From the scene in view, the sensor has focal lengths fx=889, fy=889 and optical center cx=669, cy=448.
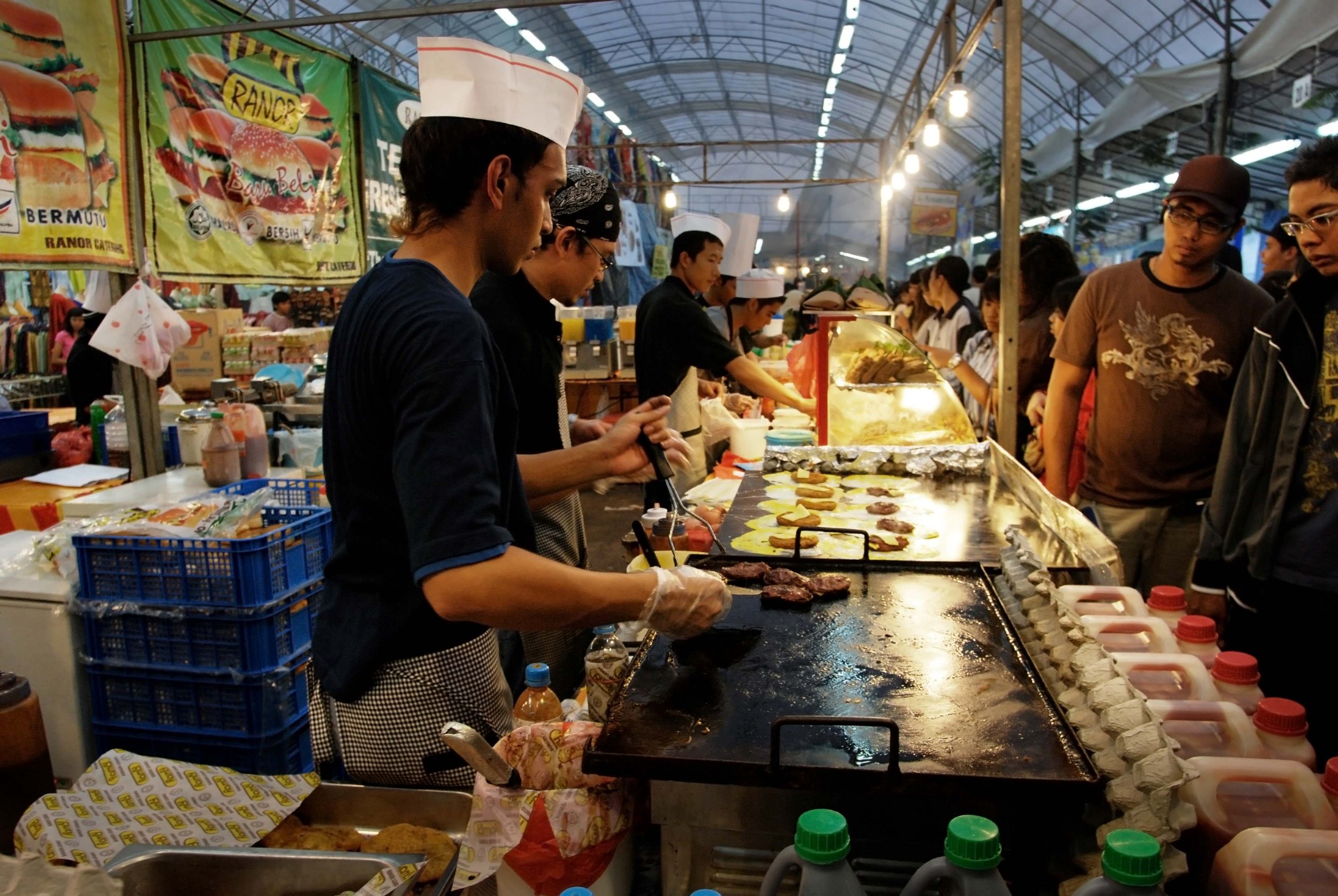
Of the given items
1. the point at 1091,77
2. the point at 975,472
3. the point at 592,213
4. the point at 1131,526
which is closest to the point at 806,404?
the point at 975,472

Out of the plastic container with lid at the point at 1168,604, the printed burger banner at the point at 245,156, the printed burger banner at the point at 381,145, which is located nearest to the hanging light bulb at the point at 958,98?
the printed burger banner at the point at 381,145

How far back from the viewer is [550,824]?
4.73 ft

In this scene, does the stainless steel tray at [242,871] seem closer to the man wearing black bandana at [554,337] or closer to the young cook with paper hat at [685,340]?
the man wearing black bandana at [554,337]

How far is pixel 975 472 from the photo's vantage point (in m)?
3.83

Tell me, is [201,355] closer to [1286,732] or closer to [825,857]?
[825,857]

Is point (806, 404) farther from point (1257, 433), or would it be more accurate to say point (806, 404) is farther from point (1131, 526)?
point (1257, 433)

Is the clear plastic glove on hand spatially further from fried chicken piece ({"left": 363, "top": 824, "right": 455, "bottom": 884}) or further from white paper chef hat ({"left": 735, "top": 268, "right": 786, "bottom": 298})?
white paper chef hat ({"left": 735, "top": 268, "right": 786, "bottom": 298})

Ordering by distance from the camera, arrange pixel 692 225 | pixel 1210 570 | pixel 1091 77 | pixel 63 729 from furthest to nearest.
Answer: pixel 1091 77, pixel 692 225, pixel 63 729, pixel 1210 570

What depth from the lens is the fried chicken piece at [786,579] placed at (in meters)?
2.08

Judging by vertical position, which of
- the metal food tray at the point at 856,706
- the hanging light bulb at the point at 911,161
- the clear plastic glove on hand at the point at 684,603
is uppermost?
the hanging light bulb at the point at 911,161

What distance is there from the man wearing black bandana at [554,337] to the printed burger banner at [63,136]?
2241 mm

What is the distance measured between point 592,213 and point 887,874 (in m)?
2.25

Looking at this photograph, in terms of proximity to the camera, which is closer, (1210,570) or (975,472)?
(1210,570)

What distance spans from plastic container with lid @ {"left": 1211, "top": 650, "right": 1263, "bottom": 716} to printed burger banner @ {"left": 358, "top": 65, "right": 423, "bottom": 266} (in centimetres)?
541
